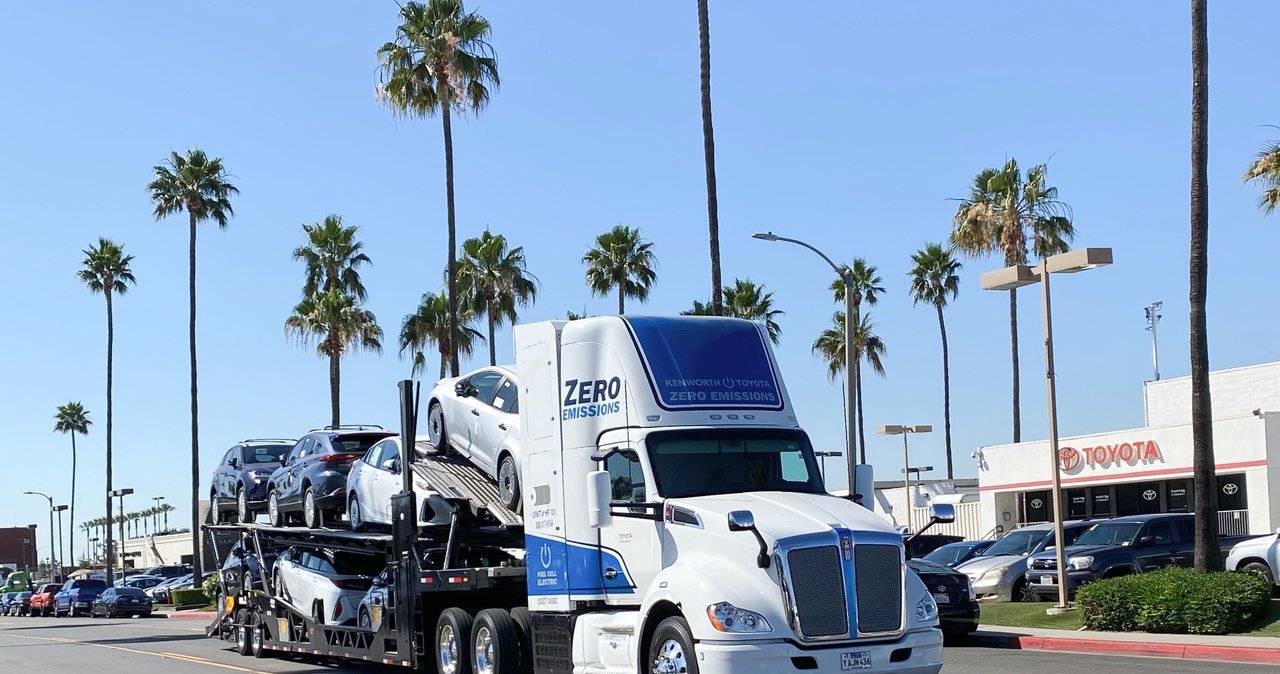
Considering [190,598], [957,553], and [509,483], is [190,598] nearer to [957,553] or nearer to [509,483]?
[957,553]

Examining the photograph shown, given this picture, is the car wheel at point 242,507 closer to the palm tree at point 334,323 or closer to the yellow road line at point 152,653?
the yellow road line at point 152,653

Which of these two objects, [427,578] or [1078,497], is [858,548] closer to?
[427,578]

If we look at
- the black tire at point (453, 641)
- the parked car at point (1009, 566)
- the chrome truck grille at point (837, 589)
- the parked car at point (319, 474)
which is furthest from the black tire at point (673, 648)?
the parked car at point (1009, 566)

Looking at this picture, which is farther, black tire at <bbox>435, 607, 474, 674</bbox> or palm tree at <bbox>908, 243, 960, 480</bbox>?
palm tree at <bbox>908, 243, 960, 480</bbox>

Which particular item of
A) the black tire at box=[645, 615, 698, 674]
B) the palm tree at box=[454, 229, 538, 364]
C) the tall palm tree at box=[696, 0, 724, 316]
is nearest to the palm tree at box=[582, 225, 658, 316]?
the palm tree at box=[454, 229, 538, 364]

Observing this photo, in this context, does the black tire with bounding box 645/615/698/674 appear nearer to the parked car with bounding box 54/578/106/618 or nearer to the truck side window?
the truck side window

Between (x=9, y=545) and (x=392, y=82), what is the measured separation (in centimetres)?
12723

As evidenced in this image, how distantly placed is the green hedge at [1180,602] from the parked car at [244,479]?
12.8m

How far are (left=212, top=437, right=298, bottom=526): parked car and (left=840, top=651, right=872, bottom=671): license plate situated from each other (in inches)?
528

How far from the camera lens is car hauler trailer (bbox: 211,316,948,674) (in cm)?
1065

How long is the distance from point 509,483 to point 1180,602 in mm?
10463

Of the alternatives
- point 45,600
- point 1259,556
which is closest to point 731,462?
point 1259,556

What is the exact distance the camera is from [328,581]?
18047 mm

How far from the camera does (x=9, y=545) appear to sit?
473 feet
